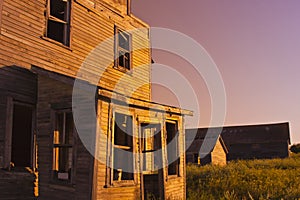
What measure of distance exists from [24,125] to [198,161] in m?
21.7

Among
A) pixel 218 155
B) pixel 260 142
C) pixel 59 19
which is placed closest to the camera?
pixel 59 19

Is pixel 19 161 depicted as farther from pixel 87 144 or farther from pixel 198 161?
pixel 198 161

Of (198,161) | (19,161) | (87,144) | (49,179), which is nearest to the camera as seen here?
(87,144)

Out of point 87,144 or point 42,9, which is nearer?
point 87,144

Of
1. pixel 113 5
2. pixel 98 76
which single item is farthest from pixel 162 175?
pixel 113 5

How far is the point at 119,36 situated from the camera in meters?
13.6

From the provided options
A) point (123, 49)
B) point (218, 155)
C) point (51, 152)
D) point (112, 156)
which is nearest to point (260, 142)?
point (218, 155)

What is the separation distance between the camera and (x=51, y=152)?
26.9 ft

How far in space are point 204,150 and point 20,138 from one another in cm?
2237

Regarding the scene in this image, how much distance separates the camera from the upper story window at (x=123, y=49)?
13062mm

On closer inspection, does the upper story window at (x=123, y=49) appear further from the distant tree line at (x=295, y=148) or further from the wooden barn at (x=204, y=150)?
the distant tree line at (x=295, y=148)

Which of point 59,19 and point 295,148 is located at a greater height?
point 59,19

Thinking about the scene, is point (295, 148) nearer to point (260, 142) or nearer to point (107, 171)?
point (260, 142)

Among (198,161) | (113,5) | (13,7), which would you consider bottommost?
(198,161)
